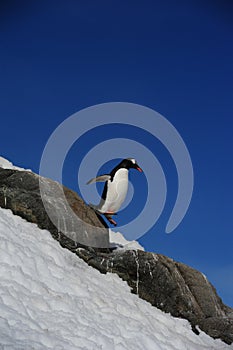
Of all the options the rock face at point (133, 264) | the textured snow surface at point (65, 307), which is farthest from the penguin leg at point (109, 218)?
the textured snow surface at point (65, 307)

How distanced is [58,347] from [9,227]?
4.77 m

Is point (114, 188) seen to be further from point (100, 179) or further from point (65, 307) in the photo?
point (65, 307)

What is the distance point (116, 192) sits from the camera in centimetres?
1673

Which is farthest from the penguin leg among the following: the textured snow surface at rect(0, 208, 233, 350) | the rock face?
the textured snow surface at rect(0, 208, 233, 350)

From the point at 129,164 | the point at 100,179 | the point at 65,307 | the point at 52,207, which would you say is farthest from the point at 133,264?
the point at 129,164

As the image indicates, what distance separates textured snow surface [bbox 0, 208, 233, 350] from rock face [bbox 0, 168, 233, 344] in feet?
1.16

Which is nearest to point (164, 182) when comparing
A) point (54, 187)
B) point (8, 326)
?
point (54, 187)

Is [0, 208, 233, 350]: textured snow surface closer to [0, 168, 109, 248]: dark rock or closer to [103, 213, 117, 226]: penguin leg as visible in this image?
[0, 168, 109, 248]: dark rock

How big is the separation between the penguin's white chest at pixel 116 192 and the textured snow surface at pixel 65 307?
3.97 m

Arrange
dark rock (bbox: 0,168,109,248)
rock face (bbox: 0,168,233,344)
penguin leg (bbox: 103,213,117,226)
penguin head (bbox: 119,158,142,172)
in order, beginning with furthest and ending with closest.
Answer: penguin head (bbox: 119,158,142,172) < penguin leg (bbox: 103,213,117,226) < dark rock (bbox: 0,168,109,248) < rock face (bbox: 0,168,233,344)

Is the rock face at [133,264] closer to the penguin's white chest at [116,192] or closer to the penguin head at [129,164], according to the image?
the penguin's white chest at [116,192]

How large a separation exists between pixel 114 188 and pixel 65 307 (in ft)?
24.5

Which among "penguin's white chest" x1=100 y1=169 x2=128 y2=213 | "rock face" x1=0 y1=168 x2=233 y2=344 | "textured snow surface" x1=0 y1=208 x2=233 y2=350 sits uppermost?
"penguin's white chest" x1=100 y1=169 x2=128 y2=213

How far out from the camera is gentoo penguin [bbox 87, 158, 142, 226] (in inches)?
657
